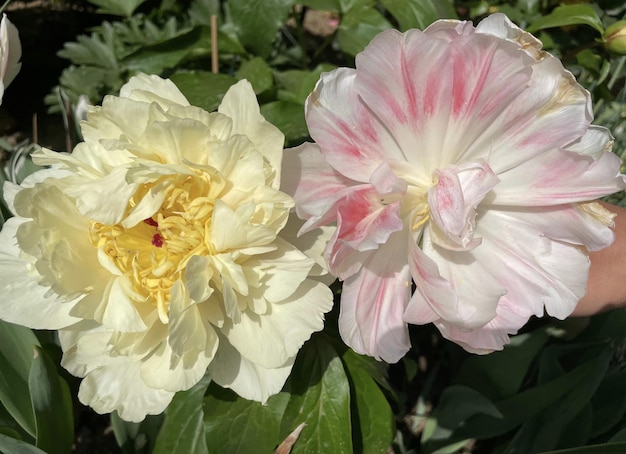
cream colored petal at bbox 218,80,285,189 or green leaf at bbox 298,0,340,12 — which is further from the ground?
cream colored petal at bbox 218,80,285,189

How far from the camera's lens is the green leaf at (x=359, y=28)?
91 centimetres

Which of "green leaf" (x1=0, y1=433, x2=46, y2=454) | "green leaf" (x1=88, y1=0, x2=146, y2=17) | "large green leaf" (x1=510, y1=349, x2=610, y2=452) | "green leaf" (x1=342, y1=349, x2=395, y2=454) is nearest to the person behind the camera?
"green leaf" (x1=0, y1=433, x2=46, y2=454)

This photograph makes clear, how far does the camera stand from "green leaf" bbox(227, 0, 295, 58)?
3.05 ft

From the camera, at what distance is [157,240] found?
1.72 feet

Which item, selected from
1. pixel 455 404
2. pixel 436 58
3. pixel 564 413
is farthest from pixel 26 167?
pixel 564 413

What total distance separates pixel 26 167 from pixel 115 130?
40 centimetres

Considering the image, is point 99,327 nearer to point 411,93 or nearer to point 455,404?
point 411,93

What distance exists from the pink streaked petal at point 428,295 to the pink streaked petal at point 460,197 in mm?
36

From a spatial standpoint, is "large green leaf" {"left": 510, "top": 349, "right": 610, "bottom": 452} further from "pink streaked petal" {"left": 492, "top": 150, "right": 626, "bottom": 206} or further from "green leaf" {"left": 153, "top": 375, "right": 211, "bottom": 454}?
"green leaf" {"left": 153, "top": 375, "right": 211, "bottom": 454}

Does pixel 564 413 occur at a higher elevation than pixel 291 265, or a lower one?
lower

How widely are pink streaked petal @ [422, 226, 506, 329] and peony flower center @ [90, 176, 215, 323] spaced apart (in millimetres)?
212

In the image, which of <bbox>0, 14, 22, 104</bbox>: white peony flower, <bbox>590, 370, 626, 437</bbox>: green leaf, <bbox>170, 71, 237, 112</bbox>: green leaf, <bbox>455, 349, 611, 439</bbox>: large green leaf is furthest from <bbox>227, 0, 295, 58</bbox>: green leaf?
<bbox>590, 370, 626, 437</bbox>: green leaf

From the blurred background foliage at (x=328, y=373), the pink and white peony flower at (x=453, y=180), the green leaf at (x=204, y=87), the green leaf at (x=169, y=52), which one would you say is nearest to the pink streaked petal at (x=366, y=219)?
the pink and white peony flower at (x=453, y=180)

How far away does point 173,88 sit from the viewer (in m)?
0.52
